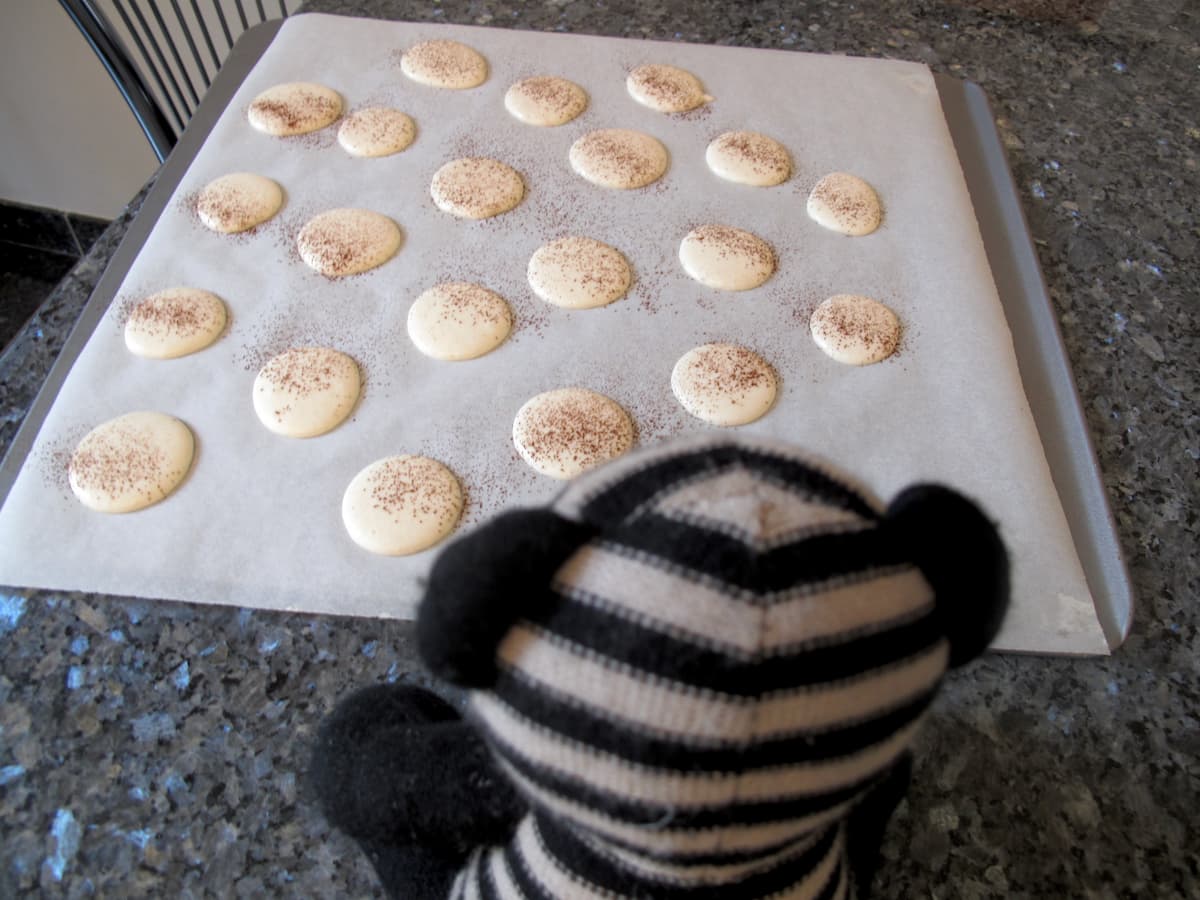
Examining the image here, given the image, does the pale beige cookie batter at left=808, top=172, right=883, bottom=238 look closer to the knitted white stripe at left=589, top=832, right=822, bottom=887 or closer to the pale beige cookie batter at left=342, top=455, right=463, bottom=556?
the pale beige cookie batter at left=342, top=455, right=463, bottom=556

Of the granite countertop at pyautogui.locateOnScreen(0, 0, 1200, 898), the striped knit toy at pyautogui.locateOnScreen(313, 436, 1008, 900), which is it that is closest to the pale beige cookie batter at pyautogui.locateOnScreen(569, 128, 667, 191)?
the granite countertop at pyautogui.locateOnScreen(0, 0, 1200, 898)

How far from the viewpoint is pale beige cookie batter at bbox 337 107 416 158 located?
944mm

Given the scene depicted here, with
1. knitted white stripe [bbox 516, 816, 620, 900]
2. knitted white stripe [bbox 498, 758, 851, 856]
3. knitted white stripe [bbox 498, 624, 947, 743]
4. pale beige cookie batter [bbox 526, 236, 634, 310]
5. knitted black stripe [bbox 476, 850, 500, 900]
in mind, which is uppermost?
knitted white stripe [bbox 498, 624, 947, 743]

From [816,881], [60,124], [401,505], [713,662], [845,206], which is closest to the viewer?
[713,662]

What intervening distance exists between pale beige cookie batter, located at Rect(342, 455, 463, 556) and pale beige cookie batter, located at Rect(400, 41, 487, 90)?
0.53 metres

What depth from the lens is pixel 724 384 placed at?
77 centimetres

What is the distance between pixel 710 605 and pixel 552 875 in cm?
16

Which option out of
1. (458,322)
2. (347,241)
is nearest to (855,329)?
(458,322)

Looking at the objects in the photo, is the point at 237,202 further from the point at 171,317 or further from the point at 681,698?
the point at 681,698

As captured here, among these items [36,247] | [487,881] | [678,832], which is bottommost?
[36,247]

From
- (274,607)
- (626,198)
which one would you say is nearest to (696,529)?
(274,607)

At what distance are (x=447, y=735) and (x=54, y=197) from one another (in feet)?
6.02

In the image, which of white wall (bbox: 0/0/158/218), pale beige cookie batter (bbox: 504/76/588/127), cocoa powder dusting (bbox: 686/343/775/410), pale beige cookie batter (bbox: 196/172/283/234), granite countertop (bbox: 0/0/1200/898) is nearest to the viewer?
granite countertop (bbox: 0/0/1200/898)

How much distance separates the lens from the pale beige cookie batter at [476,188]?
2.94ft
